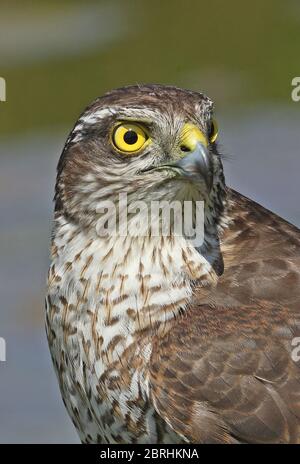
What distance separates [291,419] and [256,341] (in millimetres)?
443

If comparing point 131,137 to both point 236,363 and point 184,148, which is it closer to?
point 184,148

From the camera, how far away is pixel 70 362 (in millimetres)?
8469

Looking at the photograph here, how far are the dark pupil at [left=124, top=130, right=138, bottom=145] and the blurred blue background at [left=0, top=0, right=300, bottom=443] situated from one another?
459 cm

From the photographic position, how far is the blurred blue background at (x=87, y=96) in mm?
13477

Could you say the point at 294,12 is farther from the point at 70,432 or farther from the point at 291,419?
the point at 291,419

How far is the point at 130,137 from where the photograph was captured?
8.12 m
